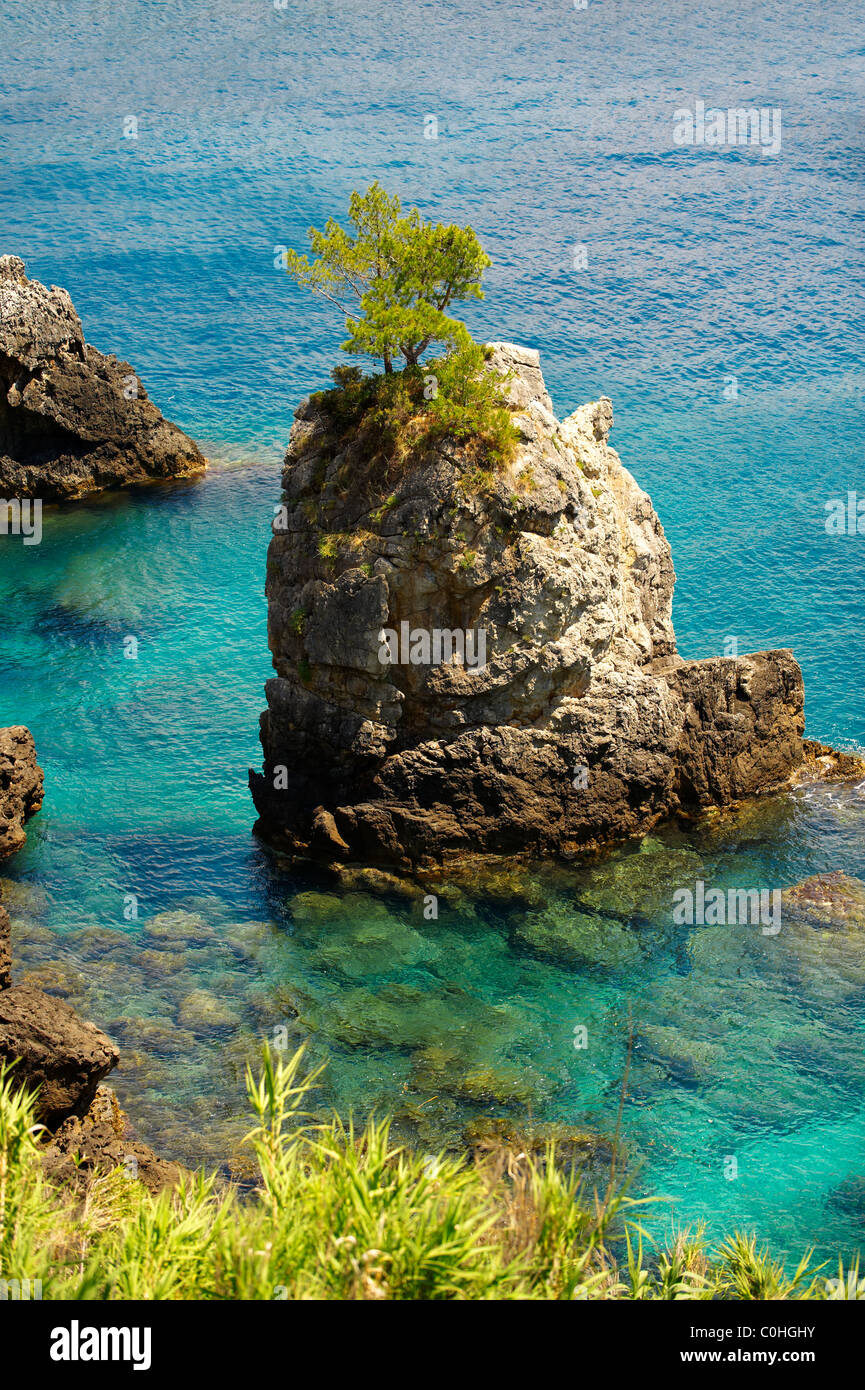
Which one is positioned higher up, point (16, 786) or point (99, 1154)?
point (16, 786)

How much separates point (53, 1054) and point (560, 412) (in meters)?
42.4

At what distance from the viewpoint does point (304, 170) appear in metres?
84.3

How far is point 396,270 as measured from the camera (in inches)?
1420

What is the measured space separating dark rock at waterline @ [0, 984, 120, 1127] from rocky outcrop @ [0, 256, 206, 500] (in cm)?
3474

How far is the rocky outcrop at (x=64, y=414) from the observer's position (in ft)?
183

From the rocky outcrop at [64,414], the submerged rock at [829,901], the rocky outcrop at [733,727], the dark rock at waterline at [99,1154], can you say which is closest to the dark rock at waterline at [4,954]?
the dark rock at waterline at [99,1154]

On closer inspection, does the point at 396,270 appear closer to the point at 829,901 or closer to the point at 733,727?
the point at 733,727

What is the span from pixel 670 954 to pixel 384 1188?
17233mm

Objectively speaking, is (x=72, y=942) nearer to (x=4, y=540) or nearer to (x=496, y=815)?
(x=496, y=815)

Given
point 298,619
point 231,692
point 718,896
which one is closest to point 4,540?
point 231,692

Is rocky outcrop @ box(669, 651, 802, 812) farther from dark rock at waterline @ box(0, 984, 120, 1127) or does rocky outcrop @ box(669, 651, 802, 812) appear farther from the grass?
the grass

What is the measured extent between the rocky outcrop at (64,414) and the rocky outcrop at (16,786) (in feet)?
71.0

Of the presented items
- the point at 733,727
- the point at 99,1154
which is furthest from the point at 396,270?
the point at 99,1154

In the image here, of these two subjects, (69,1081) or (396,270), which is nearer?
(69,1081)
